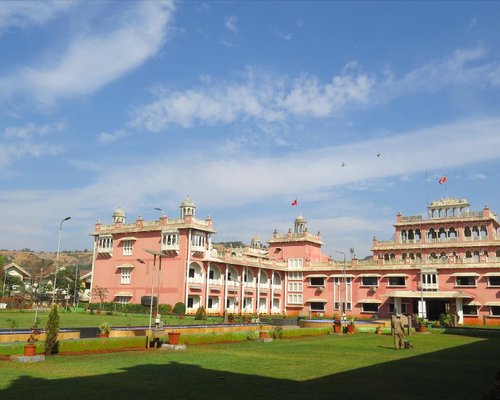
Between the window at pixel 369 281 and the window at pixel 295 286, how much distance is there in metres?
9.78

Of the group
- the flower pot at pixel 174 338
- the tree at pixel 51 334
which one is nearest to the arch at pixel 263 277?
the flower pot at pixel 174 338

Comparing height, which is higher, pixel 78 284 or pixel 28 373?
pixel 78 284

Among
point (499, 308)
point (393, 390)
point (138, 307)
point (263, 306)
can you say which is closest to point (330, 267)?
point (263, 306)

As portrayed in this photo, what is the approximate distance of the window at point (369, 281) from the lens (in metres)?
67.2

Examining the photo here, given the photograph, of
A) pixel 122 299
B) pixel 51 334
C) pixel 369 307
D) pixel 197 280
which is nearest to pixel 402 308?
pixel 369 307

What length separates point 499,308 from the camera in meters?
57.9

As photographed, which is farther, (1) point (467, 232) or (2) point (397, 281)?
(1) point (467, 232)

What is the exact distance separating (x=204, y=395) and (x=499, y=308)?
54.8 m

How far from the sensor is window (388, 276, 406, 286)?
64.8 metres

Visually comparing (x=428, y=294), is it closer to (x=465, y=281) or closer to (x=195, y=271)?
(x=465, y=281)

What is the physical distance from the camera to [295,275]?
7494cm

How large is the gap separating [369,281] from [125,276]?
104 feet

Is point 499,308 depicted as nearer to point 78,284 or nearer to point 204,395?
point 204,395

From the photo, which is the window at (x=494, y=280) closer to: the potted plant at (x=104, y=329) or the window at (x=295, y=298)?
the window at (x=295, y=298)
